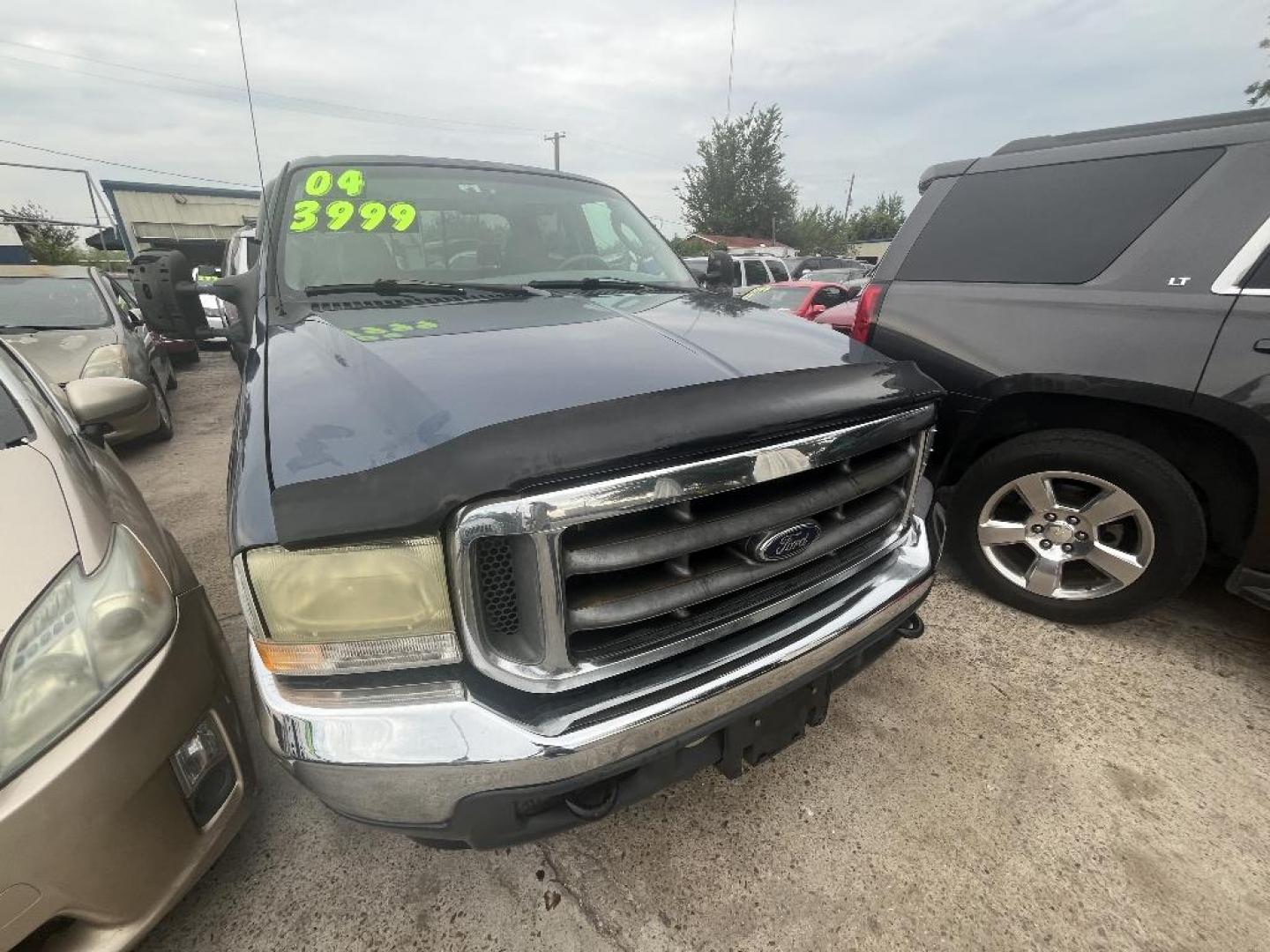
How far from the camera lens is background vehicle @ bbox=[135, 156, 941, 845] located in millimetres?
1059

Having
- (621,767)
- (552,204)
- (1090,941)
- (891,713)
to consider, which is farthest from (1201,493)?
(552,204)

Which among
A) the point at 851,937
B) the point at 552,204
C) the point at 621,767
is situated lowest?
the point at 851,937

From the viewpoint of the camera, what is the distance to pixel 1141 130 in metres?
2.55

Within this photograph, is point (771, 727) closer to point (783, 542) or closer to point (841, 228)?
point (783, 542)

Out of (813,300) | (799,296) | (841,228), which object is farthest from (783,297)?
(841,228)

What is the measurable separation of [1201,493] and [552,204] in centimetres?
295

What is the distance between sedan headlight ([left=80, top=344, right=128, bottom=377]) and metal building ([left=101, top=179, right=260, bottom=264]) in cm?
2075

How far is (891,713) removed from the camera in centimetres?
218

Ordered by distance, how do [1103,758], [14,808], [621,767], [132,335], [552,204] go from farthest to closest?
[132,335]
[552,204]
[1103,758]
[621,767]
[14,808]

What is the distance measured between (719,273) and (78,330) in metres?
5.92

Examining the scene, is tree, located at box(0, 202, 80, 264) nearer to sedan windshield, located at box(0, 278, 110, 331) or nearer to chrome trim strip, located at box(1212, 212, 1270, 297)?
sedan windshield, located at box(0, 278, 110, 331)

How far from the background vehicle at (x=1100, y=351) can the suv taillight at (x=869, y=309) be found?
1cm

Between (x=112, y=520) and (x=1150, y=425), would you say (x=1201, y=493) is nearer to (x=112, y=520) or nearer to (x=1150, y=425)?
(x=1150, y=425)

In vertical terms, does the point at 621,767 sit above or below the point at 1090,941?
above
